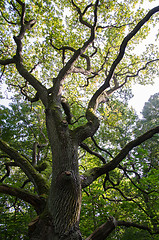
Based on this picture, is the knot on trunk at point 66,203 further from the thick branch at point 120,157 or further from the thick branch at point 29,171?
the thick branch at point 29,171

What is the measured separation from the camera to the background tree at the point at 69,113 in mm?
2484

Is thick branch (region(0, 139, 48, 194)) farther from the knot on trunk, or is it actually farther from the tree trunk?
the knot on trunk

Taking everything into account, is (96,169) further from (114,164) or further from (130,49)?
(130,49)

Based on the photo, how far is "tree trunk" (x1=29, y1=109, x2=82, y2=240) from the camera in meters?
2.08

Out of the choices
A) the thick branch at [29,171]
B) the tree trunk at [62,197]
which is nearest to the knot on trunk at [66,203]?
the tree trunk at [62,197]

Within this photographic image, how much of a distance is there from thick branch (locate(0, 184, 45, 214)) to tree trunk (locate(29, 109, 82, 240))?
0.74ft

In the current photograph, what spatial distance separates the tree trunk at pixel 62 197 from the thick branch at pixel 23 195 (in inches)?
8.9

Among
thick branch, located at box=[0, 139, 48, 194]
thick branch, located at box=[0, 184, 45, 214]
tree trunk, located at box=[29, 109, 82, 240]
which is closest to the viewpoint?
tree trunk, located at box=[29, 109, 82, 240]

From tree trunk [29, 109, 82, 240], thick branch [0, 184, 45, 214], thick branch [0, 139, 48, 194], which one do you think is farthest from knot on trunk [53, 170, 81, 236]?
thick branch [0, 139, 48, 194]

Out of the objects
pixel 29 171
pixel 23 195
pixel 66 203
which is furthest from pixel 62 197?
pixel 29 171

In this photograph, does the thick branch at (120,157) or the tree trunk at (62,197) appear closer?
the tree trunk at (62,197)

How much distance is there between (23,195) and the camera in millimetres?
2500

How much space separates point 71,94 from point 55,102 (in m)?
5.44

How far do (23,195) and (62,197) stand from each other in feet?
2.33
